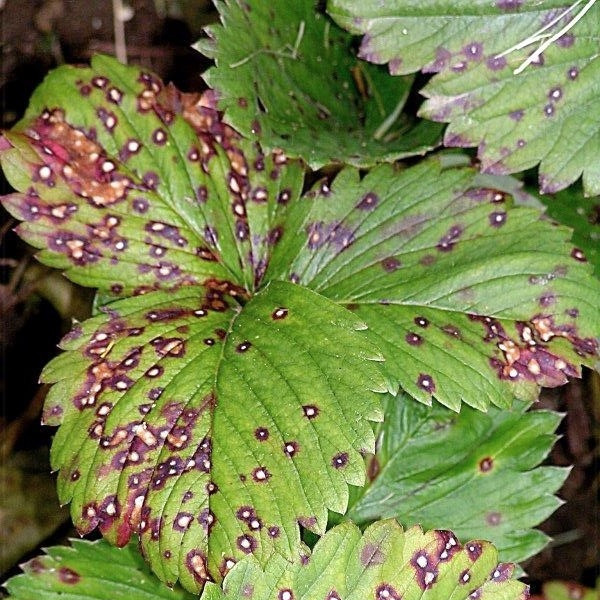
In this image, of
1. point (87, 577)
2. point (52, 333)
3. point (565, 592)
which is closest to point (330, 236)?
point (87, 577)

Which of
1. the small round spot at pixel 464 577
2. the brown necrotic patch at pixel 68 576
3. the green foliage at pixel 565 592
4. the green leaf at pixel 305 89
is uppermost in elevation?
the green leaf at pixel 305 89

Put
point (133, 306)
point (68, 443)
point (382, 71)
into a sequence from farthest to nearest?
point (382, 71), point (133, 306), point (68, 443)

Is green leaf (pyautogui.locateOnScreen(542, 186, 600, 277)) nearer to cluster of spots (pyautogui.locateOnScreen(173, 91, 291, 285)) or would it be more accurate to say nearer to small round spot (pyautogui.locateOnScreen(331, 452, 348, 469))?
cluster of spots (pyautogui.locateOnScreen(173, 91, 291, 285))

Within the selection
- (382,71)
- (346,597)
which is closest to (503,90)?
(382,71)

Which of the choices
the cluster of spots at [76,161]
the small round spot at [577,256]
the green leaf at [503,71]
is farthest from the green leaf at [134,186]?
the small round spot at [577,256]

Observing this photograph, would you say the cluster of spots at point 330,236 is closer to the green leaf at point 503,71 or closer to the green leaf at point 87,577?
the green leaf at point 503,71

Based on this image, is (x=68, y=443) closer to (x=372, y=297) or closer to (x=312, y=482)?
(x=312, y=482)
